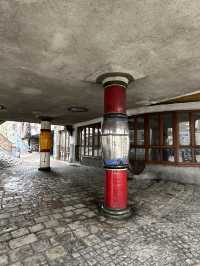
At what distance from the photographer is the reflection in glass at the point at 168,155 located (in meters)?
6.22

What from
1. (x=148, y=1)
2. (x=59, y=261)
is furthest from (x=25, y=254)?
(x=148, y=1)

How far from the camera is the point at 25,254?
2.05 m

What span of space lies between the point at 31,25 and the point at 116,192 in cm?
286

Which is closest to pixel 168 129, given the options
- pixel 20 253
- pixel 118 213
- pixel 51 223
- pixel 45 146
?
pixel 118 213

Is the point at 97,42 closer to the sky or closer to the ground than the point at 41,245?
closer to the sky

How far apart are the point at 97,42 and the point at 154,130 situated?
16.6 feet

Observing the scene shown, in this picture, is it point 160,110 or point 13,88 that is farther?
point 160,110

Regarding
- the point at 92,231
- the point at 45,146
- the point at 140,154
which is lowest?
the point at 92,231

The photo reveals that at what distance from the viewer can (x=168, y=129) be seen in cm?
643

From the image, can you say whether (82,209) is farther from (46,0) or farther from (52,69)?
(46,0)

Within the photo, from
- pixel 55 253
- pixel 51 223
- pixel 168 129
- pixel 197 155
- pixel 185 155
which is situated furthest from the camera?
pixel 168 129

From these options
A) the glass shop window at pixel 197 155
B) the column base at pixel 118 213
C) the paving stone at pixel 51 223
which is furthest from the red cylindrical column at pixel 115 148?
the glass shop window at pixel 197 155

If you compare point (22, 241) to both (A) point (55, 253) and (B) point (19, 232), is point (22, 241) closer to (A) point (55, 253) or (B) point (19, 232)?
(B) point (19, 232)

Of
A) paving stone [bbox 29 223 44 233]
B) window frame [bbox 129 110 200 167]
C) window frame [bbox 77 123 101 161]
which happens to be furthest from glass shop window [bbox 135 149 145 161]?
paving stone [bbox 29 223 44 233]
